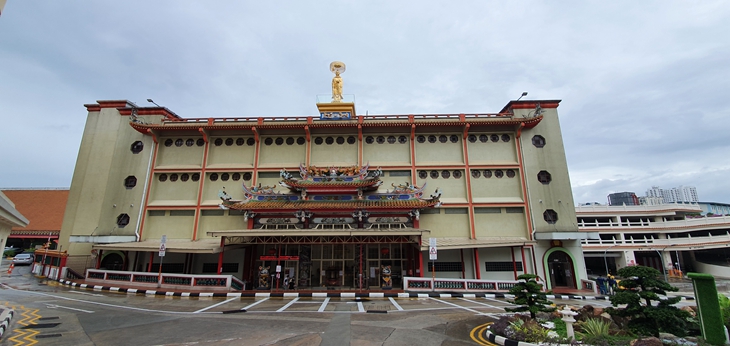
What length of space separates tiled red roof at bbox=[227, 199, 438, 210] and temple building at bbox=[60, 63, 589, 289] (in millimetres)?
131

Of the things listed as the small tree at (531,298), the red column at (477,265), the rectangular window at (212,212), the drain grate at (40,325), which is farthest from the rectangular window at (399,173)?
the drain grate at (40,325)

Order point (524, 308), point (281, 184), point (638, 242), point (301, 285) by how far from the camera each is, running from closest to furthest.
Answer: point (524, 308)
point (301, 285)
point (281, 184)
point (638, 242)

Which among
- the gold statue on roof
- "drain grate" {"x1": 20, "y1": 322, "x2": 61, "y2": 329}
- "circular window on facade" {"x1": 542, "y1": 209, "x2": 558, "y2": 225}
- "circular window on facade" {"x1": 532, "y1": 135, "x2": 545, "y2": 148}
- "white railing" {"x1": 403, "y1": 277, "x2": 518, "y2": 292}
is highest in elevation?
the gold statue on roof

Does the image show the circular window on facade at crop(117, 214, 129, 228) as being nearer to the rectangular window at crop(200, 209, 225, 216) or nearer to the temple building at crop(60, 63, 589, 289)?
the temple building at crop(60, 63, 589, 289)

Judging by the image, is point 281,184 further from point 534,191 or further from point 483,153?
Answer: point 534,191

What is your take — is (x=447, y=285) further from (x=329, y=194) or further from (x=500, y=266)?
(x=329, y=194)

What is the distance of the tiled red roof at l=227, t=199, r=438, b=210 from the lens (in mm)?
22234

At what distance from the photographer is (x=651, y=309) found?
7980 mm

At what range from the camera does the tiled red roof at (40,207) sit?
39.2 meters

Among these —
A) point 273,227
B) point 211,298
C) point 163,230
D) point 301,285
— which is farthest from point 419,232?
point 163,230

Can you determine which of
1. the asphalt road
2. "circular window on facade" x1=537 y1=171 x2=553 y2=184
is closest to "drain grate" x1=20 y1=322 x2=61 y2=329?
the asphalt road

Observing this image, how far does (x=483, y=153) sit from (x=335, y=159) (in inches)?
490

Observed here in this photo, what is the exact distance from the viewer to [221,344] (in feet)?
28.8

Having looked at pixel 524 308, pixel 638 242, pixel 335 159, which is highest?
pixel 335 159
